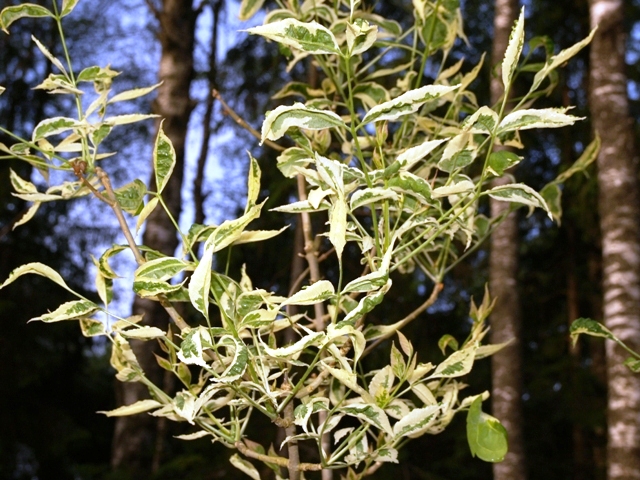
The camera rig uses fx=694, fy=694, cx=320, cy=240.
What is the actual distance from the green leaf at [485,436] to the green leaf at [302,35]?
344 mm

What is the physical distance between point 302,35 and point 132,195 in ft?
0.99

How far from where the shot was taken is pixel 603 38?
1973 mm

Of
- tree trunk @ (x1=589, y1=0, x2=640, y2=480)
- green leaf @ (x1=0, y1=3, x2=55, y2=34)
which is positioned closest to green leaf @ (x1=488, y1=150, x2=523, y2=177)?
green leaf @ (x1=0, y1=3, x2=55, y2=34)

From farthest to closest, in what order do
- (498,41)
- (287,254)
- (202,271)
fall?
(287,254) < (498,41) < (202,271)

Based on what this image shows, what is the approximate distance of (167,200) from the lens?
9.02 ft

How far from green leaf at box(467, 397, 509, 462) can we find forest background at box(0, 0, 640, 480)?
275 centimetres

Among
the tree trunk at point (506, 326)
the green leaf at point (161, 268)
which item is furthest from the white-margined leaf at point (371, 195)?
the tree trunk at point (506, 326)

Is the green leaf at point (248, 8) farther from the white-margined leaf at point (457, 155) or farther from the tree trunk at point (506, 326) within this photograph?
the tree trunk at point (506, 326)

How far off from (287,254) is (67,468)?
8.05 ft

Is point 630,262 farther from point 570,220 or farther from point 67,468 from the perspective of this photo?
point 67,468

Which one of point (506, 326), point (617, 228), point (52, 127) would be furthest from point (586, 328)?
point (506, 326)

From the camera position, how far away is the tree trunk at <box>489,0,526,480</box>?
6.57 ft

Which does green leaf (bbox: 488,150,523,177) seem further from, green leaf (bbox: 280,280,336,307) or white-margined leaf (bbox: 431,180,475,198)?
green leaf (bbox: 280,280,336,307)

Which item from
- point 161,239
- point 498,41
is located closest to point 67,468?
point 161,239
